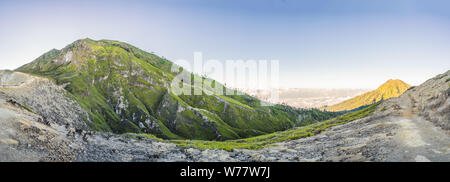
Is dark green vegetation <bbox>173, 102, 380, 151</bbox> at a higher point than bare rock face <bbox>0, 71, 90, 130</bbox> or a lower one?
lower

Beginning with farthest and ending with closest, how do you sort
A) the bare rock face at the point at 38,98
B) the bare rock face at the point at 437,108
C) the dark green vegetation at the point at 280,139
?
the dark green vegetation at the point at 280,139 < the bare rock face at the point at 38,98 < the bare rock face at the point at 437,108

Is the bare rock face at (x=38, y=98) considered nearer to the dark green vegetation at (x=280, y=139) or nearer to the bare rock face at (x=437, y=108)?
the dark green vegetation at (x=280, y=139)

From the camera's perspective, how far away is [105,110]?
163 m

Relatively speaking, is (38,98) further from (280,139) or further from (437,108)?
(437,108)

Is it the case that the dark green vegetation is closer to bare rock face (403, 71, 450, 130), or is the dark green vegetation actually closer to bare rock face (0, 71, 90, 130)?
bare rock face (403, 71, 450, 130)

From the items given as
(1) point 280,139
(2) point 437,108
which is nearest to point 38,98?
(1) point 280,139

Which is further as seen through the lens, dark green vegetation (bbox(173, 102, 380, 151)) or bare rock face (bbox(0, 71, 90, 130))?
dark green vegetation (bbox(173, 102, 380, 151))

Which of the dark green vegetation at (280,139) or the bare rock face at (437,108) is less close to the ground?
the bare rock face at (437,108)

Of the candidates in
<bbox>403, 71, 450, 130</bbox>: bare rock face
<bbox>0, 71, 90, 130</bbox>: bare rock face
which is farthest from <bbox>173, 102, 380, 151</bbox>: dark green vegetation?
<bbox>0, 71, 90, 130</bbox>: bare rock face

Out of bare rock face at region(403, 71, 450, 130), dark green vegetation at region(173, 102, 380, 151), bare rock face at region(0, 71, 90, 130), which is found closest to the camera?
bare rock face at region(403, 71, 450, 130)

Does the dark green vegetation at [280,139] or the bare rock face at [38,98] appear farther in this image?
the dark green vegetation at [280,139]

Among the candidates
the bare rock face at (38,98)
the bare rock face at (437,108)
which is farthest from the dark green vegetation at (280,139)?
the bare rock face at (38,98)
